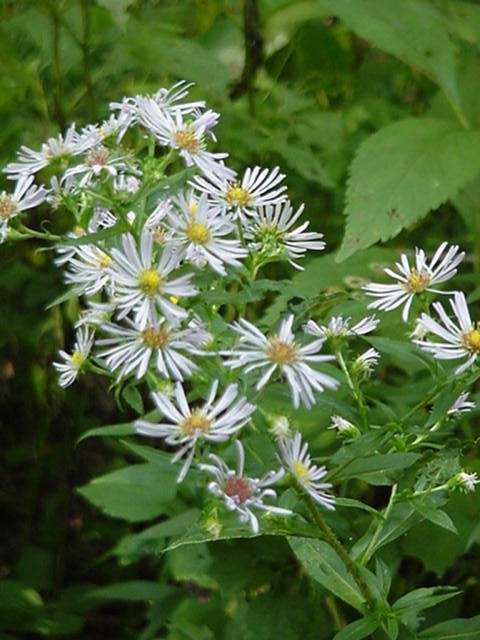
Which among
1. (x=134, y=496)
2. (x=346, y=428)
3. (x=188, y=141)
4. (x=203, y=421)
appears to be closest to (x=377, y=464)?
(x=346, y=428)

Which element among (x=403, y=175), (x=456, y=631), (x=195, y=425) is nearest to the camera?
(x=195, y=425)

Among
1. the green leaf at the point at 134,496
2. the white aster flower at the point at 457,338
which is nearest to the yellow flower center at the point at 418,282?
the white aster flower at the point at 457,338

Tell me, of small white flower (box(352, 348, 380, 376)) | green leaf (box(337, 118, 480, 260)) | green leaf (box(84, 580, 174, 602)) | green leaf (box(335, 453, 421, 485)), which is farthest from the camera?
green leaf (box(84, 580, 174, 602))

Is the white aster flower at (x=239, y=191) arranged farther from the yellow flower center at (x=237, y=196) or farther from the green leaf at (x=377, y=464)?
the green leaf at (x=377, y=464)

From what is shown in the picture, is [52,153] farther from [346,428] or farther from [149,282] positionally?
[346,428]

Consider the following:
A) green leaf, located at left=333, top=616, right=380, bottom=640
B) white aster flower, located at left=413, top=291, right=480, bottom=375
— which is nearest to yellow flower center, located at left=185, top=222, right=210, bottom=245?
white aster flower, located at left=413, top=291, right=480, bottom=375

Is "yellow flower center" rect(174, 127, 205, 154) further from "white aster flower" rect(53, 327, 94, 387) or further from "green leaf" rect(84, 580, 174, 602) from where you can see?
"green leaf" rect(84, 580, 174, 602)

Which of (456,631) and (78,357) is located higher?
(78,357)
